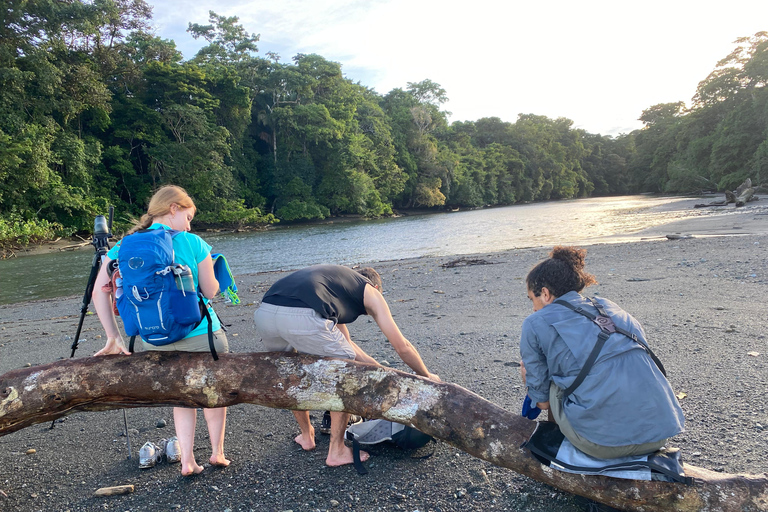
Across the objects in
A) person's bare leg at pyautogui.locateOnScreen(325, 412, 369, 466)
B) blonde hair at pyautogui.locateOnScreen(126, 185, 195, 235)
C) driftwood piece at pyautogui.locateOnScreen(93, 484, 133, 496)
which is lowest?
driftwood piece at pyautogui.locateOnScreen(93, 484, 133, 496)

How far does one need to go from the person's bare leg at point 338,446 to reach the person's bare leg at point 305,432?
251 millimetres

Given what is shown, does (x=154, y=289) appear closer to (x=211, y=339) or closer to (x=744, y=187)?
(x=211, y=339)

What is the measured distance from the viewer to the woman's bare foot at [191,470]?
2.96 metres

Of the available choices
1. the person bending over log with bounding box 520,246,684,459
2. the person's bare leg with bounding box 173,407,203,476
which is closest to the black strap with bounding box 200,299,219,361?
the person's bare leg with bounding box 173,407,203,476

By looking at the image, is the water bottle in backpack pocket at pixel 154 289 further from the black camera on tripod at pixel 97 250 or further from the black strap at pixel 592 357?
the black strap at pixel 592 357

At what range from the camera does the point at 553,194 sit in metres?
89.8

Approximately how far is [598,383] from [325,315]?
1.57 meters

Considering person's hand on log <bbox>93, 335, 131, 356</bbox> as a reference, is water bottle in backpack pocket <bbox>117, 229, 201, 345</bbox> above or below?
above

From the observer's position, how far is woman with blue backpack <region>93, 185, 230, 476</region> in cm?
242

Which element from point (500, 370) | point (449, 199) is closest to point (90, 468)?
point (500, 370)

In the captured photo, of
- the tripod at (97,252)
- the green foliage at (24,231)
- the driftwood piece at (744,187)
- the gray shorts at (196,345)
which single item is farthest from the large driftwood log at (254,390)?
the driftwood piece at (744,187)

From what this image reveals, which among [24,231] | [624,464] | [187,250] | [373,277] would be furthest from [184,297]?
[24,231]

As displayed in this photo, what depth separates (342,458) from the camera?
9.89ft

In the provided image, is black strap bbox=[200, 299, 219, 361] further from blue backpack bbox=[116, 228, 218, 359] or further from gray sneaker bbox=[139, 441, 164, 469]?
gray sneaker bbox=[139, 441, 164, 469]
